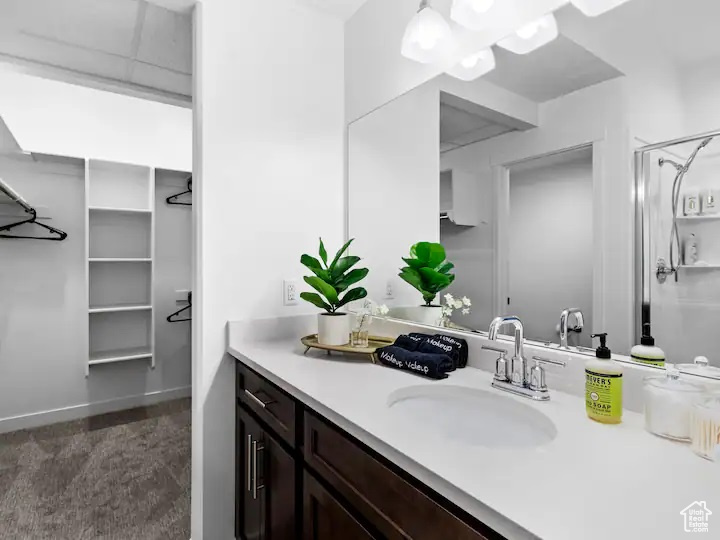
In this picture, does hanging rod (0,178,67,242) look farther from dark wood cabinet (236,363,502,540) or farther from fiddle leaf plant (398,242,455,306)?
fiddle leaf plant (398,242,455,306)

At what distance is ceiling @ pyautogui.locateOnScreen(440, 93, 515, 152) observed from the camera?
1.36m

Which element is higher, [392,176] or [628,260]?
[392,176]

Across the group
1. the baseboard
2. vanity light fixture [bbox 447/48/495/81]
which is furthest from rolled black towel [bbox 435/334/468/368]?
the baseboard

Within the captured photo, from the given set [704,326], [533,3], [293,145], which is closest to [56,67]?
[293,145]

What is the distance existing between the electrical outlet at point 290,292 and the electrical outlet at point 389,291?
419mm

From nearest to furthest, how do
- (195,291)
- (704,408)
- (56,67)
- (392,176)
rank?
1. (704,408)
2. (195,291)
3. (392,176)
4. (56,67)

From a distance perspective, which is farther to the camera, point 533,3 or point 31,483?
point 31,483

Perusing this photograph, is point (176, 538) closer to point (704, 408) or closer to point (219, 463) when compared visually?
point (219, 463)

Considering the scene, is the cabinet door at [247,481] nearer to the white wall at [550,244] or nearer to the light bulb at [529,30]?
the white wall at [550,244]

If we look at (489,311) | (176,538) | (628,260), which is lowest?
(176,538)

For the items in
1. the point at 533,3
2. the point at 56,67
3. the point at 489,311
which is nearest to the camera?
the point at 533,3

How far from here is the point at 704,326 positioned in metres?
0.91

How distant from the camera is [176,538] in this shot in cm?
174

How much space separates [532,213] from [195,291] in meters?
1.29
